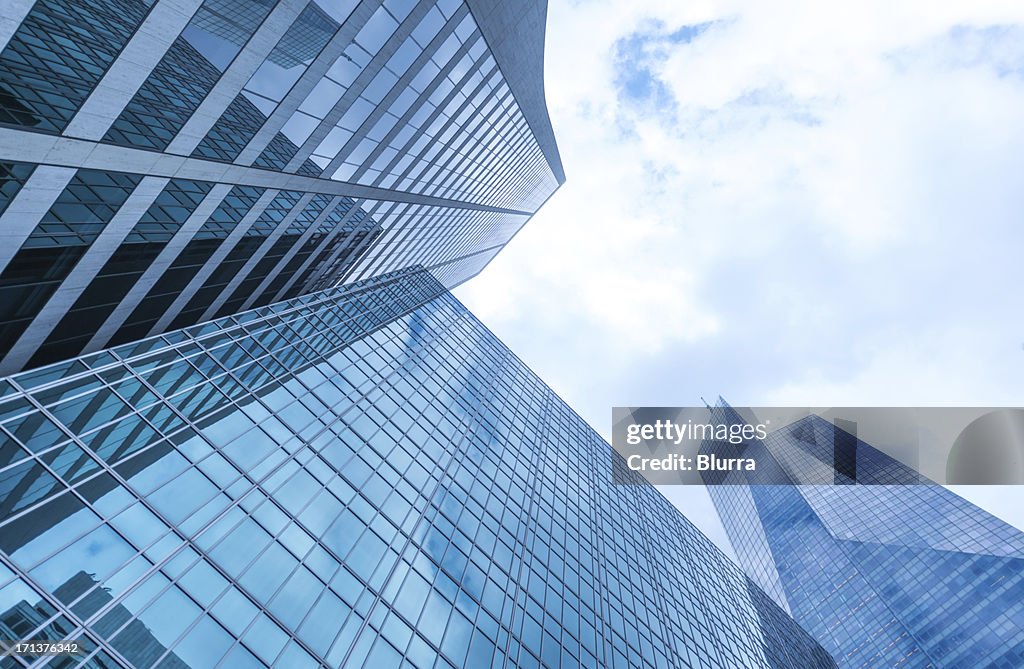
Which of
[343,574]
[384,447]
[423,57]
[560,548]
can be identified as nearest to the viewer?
[343,574]

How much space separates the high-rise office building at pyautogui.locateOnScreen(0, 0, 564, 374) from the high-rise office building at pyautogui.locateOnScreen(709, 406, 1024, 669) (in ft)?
399

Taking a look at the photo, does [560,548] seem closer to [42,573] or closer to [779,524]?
[42,573]

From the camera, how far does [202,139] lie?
19516mm

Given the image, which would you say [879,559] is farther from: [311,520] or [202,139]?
[202,139]

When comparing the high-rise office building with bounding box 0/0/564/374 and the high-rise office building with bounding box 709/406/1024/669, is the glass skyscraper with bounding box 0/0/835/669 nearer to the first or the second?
the high-rise office building with bounding box 0/0/564/374

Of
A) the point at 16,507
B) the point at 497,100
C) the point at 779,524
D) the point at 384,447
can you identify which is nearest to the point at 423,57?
the point at 497,100

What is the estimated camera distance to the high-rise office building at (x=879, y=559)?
9612cm

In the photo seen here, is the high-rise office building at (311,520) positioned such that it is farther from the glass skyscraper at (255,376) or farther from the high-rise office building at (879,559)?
the high-rise office building at (879,559)

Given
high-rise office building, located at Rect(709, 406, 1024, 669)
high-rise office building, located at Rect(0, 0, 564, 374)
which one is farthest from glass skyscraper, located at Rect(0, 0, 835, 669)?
high-rise office building, located at Rect(709, 406, 1024, 669)

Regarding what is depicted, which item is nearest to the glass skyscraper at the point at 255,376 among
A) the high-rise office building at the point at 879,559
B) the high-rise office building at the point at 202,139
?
the high-rise office building at the point at 202,139

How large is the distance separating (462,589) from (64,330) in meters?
21.3

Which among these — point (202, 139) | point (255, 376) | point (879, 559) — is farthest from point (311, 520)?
point (879, 559)

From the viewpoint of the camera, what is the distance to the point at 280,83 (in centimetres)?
1991

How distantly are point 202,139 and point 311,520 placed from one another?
15.8 metres
